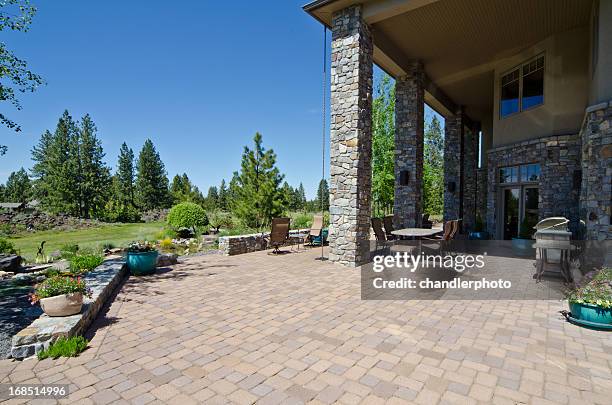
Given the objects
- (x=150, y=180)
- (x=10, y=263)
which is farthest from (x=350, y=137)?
(x=150, y=180)

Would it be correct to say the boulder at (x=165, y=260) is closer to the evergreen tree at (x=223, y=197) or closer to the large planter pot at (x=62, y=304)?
the large planter pot at (x=62, y=304)

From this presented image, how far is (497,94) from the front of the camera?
10.8m

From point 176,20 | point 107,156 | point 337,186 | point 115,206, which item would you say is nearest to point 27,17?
point 176,20

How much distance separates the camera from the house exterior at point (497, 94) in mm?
6688

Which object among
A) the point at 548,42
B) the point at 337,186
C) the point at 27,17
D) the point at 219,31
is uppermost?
the point at 219,31

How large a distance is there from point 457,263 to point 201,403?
6.74m

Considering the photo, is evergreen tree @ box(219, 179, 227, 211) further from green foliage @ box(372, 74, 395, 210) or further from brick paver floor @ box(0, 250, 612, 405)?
brick paver floor @ box(0, 250, 612, 405)

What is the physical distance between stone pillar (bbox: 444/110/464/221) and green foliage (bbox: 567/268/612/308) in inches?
394

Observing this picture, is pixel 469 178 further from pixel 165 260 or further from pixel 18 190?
pixel 18 190

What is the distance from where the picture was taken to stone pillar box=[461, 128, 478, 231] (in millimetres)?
14374

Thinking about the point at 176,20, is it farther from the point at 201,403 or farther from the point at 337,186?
the point at 201,403

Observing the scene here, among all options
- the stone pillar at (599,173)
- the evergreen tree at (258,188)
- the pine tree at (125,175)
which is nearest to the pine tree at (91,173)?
the pine tree at (125,175)

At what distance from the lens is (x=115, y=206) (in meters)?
31.1

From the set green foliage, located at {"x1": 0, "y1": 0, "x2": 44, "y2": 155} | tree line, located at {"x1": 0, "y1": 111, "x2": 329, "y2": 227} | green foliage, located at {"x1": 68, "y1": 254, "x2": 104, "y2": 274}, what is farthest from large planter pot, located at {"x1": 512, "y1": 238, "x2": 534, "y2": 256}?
green foliage, located at {"x1": 0, "y1": 0, "x2": 44, "y2": 155}
